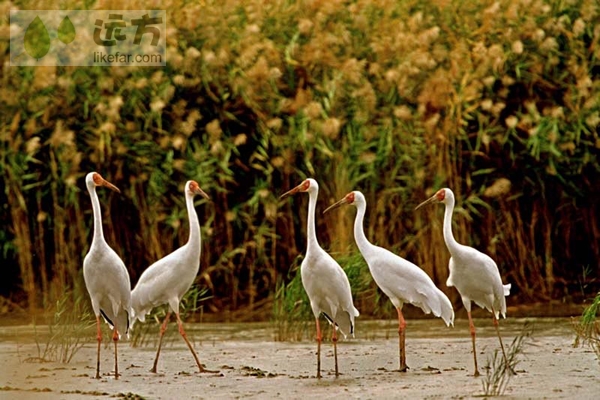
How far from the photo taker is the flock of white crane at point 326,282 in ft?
28.3

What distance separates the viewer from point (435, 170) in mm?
12172

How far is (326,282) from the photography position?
8594 mm

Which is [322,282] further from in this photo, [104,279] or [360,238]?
[104,279]

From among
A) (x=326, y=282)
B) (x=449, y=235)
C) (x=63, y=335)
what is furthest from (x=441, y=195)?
(x=63, y=335)

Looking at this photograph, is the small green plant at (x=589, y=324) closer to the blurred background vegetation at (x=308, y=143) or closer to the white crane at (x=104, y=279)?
the blurred background vegetation at (x=308, y=143)

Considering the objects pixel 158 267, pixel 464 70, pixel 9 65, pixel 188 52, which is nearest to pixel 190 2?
pixel 188 52

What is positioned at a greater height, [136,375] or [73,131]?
[73,131]

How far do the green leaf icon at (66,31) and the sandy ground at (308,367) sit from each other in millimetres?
2850

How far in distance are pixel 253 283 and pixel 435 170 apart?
6.20 feet

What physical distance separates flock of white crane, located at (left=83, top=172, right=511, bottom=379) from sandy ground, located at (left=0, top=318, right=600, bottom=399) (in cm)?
21

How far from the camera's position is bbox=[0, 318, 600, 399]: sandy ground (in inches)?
307

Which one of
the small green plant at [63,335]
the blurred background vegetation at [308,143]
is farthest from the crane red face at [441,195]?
the small green plant at [63,335]

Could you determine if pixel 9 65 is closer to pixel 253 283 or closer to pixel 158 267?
pixel 253 283

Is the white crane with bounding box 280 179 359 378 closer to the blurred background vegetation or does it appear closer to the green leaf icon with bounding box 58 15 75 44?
the blurred background vegetation
